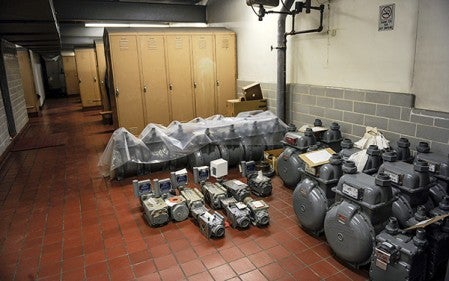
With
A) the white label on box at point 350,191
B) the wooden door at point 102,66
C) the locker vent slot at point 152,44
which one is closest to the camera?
the white label on box at point 350,191

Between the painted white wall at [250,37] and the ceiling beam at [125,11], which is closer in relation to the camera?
the painted white wall at [250,37]

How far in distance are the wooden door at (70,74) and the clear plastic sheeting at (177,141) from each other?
523 inches

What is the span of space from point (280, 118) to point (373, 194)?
9.91ft

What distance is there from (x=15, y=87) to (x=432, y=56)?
895 cm

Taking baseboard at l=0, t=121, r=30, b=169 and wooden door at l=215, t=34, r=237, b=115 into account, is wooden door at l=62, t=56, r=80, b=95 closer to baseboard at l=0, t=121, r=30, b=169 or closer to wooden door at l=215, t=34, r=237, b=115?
baseboard at l=0, t=121, r=30, b=169

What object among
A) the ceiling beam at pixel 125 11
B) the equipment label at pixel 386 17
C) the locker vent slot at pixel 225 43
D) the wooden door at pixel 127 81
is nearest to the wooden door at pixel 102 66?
the ceiling beam at pixel 125 11

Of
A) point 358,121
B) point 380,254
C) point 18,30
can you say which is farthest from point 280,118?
point 18,30

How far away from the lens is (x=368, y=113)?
3.82 metres

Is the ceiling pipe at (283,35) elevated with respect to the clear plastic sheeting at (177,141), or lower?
elevated

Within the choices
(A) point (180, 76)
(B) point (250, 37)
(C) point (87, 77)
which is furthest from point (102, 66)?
(B) point (250, 37)

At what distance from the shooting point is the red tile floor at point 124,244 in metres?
2.44

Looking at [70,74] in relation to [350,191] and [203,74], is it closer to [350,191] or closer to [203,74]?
[203,74]

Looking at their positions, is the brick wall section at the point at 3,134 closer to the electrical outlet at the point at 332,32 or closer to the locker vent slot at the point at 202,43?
the locker vent slot at the point at 202,43

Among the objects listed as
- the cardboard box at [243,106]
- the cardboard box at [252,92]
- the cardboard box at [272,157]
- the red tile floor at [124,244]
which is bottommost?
the red tile floor at [124,244]
